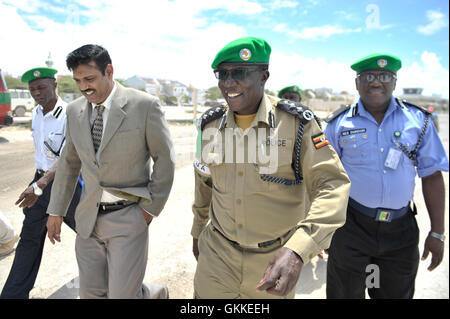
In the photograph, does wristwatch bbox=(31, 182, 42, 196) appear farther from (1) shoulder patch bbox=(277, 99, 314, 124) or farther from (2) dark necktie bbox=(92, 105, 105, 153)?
(1) shoulder patch bbox=(277, 99, 314, 124)

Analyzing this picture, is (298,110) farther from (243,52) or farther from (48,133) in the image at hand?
(48,133)

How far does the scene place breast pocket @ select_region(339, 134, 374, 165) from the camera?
2.30 m

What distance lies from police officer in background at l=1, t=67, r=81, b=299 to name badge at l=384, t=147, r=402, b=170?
8.38 ft

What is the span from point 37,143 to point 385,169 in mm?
2734

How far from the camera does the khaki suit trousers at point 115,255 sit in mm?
2014

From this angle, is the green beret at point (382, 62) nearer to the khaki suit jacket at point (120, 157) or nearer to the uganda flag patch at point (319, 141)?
the uganda flag patch at point (319, 141)

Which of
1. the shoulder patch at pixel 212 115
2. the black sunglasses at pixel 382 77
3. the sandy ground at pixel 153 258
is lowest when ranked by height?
the sandy ground at pixel 153 258

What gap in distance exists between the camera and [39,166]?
2271 mm

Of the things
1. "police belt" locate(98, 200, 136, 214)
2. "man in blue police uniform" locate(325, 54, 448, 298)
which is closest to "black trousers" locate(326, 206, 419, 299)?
"man in blue police uniform" locate(325, 54, 448, 298)

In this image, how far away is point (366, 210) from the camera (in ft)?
7.57

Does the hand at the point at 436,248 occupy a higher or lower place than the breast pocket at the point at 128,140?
lower
